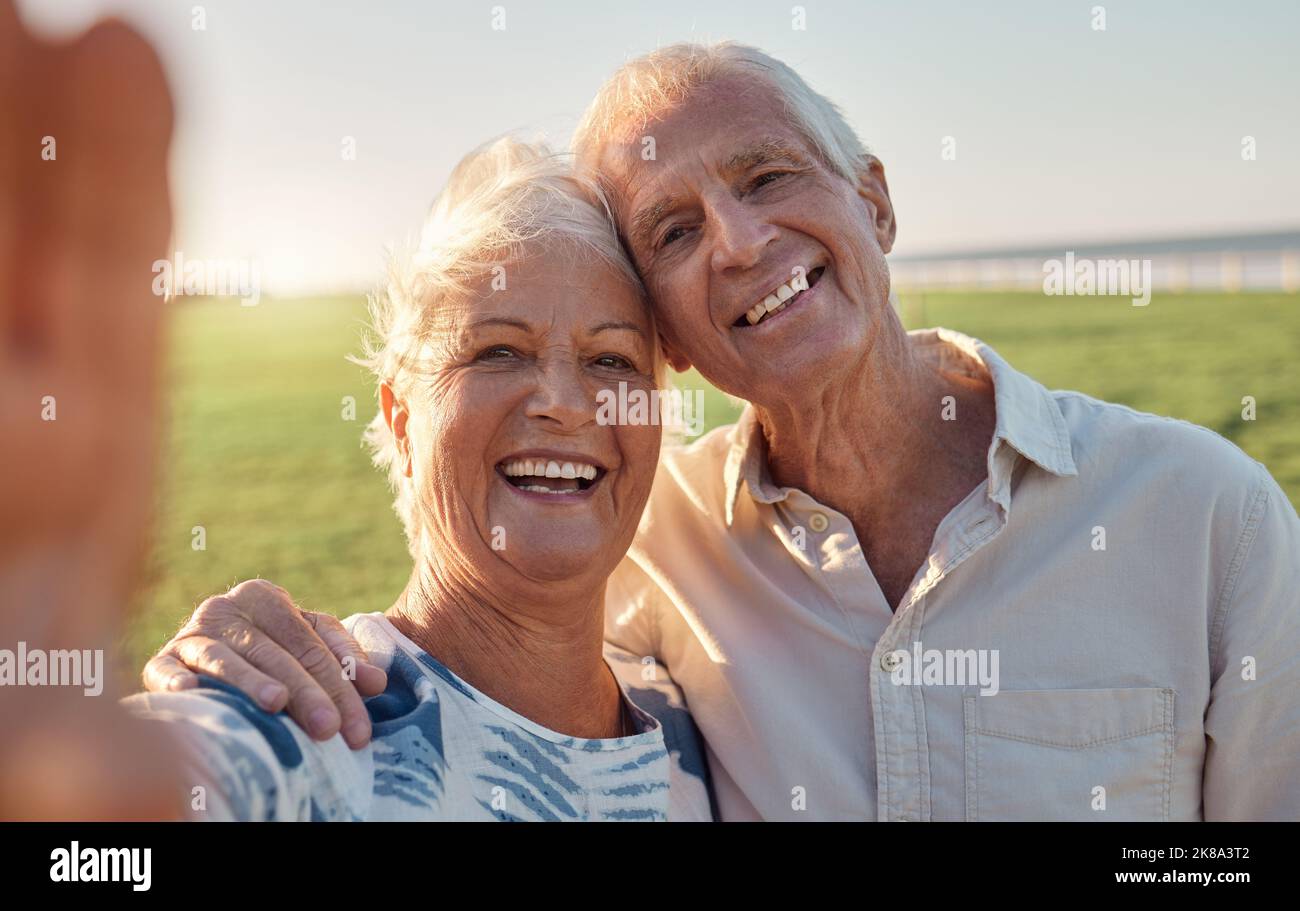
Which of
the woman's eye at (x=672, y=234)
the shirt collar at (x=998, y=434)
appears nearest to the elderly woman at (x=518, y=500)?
the woman's eye at (x=672, y=234)

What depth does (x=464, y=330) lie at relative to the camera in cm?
267

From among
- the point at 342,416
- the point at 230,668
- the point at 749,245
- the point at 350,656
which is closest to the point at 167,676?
the point at 230,668

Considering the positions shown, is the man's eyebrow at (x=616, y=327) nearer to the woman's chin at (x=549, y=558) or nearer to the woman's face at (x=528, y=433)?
the woman's face at (x=528, y=433)

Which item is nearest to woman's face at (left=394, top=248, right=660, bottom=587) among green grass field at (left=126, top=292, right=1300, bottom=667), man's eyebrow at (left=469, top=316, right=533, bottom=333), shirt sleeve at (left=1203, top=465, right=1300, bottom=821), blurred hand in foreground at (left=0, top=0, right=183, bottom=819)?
man's eyebrow at (left=469, top=316, right=533, bottom=333)

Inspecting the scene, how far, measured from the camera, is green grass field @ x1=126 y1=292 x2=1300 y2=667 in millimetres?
8781

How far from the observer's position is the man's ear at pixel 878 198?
10.5 ft

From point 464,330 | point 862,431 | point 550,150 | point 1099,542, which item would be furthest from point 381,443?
point 1099,542

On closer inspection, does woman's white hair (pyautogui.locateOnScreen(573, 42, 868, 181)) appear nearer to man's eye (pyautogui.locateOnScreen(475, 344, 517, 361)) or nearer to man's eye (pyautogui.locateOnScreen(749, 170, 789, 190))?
man's eye (pyautogui.locateOnScreen(749, 170, 789, 190))

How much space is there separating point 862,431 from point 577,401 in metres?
0.85

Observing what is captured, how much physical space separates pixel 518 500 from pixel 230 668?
761 mm

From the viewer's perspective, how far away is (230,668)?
7.07 feet

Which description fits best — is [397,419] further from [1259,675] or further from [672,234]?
[1259,675]
